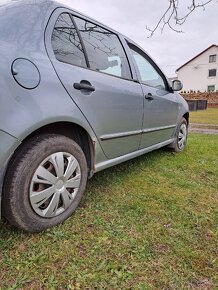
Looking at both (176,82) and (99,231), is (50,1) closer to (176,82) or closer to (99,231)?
(99,231)

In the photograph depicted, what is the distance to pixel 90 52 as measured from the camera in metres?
2.36

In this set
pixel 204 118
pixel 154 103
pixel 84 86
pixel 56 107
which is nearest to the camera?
pixel 56 107

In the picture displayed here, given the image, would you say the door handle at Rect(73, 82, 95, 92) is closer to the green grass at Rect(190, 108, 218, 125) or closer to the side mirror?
the side mirror

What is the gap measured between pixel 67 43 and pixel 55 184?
1160 millimetres

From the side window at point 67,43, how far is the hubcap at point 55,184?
2.57 ft

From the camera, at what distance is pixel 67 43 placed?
213cm

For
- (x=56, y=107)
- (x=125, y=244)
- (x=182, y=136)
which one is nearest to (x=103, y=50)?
(x=56, y=107)

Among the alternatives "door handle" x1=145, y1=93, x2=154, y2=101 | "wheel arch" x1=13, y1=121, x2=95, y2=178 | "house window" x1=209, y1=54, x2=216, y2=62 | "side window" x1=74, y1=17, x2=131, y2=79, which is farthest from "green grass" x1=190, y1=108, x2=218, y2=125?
"house window" x1=209, y1=54, x2=216, y2=62

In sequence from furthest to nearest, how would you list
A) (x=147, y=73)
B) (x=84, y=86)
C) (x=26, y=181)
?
(x=147, y=73) → (x=84, y=86) → (x=26, y=181)

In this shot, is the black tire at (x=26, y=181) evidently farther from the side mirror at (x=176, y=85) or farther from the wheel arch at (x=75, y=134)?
the side mirror at (x=176, y=85)

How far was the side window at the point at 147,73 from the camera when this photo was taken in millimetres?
3145

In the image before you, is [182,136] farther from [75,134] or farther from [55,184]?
[55,184]

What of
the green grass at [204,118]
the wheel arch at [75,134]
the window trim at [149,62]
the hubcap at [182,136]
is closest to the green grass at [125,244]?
the wheel arch at [75,134]

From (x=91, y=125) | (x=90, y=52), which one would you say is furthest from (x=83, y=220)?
(x=90, y=52)
